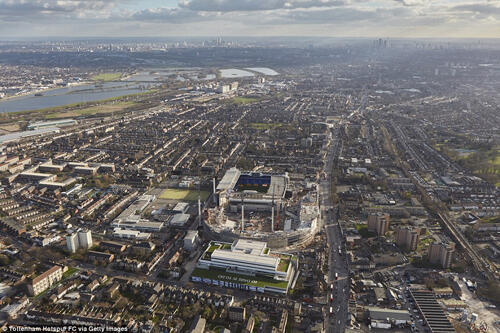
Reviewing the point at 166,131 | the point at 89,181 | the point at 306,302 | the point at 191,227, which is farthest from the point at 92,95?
the point at 306,302

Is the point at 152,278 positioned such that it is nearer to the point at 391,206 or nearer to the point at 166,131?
the point at 391,206

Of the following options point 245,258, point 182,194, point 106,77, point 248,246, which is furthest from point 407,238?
point 106,77

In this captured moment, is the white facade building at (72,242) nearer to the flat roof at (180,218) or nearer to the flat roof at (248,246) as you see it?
the flat roof at (180,218)

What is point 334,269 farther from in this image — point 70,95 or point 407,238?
point 70,95

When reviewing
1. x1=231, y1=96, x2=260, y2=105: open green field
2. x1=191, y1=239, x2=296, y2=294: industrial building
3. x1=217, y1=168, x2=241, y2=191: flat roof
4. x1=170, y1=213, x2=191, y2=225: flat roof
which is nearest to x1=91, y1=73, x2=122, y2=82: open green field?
x1=231, y1=96, x2=260, y2=105: open green field

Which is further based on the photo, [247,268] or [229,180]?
[229,180]

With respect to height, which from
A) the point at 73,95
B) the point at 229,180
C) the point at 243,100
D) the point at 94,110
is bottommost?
the point at 229,180

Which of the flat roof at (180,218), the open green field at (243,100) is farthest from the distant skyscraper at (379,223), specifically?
the open green field at (243,100)
